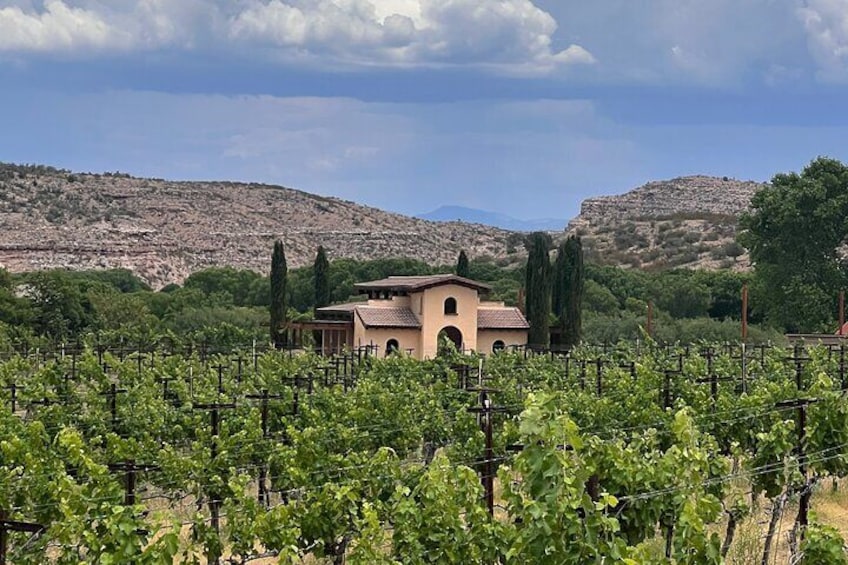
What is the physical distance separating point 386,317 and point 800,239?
1942 centimetres

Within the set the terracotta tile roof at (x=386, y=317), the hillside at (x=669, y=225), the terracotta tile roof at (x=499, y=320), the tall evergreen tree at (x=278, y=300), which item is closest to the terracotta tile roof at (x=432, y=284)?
the terracotta tile roof at (x=386, y=317)

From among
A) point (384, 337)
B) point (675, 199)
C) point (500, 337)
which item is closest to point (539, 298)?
point (500, 337)

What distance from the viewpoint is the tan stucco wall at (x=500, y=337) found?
42.4m

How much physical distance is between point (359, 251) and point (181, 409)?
81.1 meters

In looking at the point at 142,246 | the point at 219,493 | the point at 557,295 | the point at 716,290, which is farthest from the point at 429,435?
the point at 142,246

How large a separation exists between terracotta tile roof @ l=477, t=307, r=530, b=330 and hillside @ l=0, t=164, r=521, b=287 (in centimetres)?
4456

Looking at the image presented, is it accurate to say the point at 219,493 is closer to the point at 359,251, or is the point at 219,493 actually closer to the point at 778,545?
the point at 778,545

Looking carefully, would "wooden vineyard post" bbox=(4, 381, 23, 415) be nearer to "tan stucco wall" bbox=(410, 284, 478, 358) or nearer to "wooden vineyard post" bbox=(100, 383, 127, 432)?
"wooden vineyard post" bbox=(100, 383, 127, 432)

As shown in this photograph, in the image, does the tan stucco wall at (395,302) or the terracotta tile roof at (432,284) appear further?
the tan stucco wall at (395,302)

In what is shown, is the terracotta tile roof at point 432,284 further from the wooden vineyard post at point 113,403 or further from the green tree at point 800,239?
the wooden vineyard post at point 113,403

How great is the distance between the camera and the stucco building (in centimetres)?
4072

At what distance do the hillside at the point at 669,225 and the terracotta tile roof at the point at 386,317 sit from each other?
4684 cm

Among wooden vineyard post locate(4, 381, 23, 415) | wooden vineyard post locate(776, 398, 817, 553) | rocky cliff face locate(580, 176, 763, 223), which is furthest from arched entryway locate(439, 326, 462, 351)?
rocky cliff face locate(580, 176, 763, 223)

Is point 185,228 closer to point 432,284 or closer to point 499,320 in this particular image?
point 499,320
